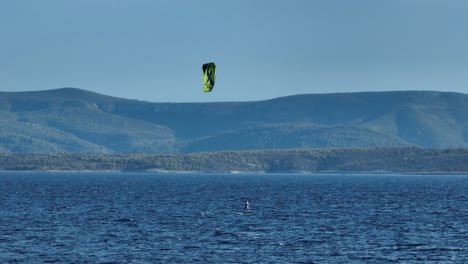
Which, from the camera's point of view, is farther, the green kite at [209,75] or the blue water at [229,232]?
the green kite at [209,75]

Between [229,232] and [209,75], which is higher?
[209,75]

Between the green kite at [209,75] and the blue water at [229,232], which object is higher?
the green kite at [209,75]

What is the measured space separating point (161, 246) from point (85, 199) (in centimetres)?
7784

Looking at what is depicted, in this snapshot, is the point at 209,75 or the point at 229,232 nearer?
the point at 209,75

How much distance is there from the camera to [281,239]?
330ft

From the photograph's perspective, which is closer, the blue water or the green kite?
the blue water

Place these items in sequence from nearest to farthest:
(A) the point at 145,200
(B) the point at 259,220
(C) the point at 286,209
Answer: (B) the point at 259,220, (C) the point at 286,209, (A) the point at 145,200

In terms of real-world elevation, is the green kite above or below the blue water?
above

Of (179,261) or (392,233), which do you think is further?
(392,233)

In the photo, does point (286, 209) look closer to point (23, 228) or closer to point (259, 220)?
point (259, 220)

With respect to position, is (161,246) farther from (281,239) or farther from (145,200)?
(145,200)

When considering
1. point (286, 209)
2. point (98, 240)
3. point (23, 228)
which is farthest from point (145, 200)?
point (98, 240)

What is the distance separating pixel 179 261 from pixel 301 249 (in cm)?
1251

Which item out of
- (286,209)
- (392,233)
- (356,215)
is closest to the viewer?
(392,233)
